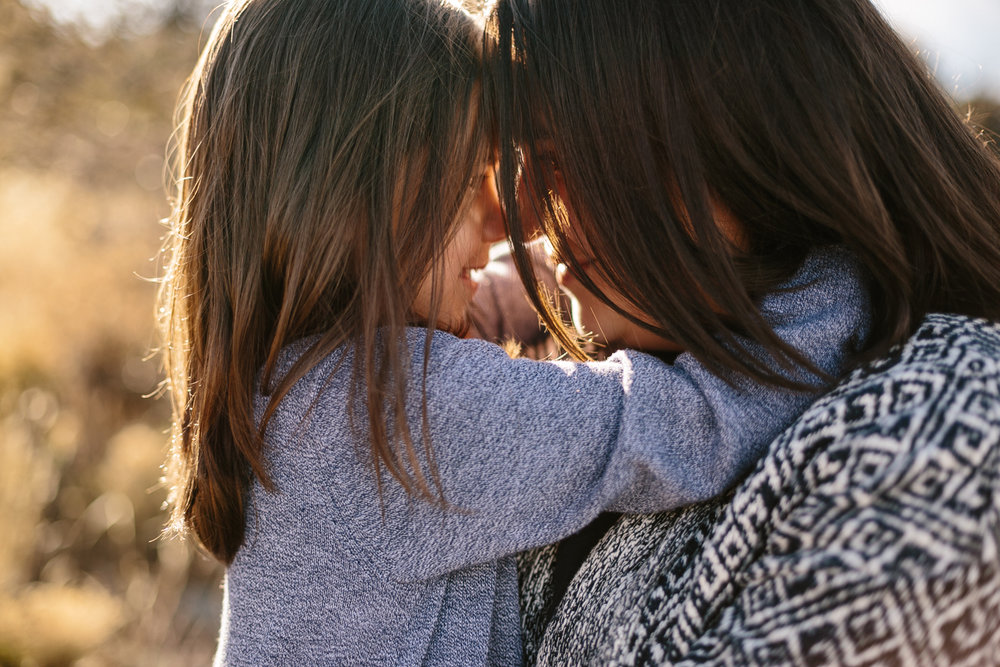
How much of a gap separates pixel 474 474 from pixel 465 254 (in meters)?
0.40

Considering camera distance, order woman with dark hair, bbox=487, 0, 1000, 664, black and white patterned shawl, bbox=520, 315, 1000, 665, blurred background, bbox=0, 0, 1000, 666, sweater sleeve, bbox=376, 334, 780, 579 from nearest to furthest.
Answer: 1. black and white patterned shawl, bbox=520, 315, 1000, 665
2. woman with dark hair, bbox=487, 0, 1000, 664
3. sweater sleeve, bbox=376, 334, 780, 579
4. blurred background, bbox=0, 0, 1000, 666

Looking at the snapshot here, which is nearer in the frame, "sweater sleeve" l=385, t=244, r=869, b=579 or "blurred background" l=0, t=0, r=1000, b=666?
"sweater sleeve" l=385, t=244, r=869, b=579

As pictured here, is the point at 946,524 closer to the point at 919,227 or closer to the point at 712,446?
the point at 712,446

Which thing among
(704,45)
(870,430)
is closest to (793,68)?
(704,45)

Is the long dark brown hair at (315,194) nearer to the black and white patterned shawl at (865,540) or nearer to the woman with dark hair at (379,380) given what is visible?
the woman with dark hair at (379,380)

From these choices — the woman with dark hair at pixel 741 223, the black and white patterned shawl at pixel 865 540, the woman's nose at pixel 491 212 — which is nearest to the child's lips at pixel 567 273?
the woman with dark hair at pixel 741 223

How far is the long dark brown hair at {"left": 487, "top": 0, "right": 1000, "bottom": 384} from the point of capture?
103 cm

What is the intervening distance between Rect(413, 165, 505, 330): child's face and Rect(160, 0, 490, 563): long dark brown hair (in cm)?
4

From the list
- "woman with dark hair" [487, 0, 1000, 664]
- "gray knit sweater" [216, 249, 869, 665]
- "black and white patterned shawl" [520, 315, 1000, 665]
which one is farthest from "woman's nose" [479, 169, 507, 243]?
"black and white patterned shawl" [520, 315, 1000, 665]

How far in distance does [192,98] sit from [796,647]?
4.03 ft

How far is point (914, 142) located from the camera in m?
1.04

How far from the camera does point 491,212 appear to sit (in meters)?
1.31

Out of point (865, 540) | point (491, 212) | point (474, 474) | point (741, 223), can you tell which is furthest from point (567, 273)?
point (865, 540)

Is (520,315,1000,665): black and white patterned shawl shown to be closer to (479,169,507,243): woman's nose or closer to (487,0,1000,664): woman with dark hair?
(487,0,1000,664): woman with dark hair
